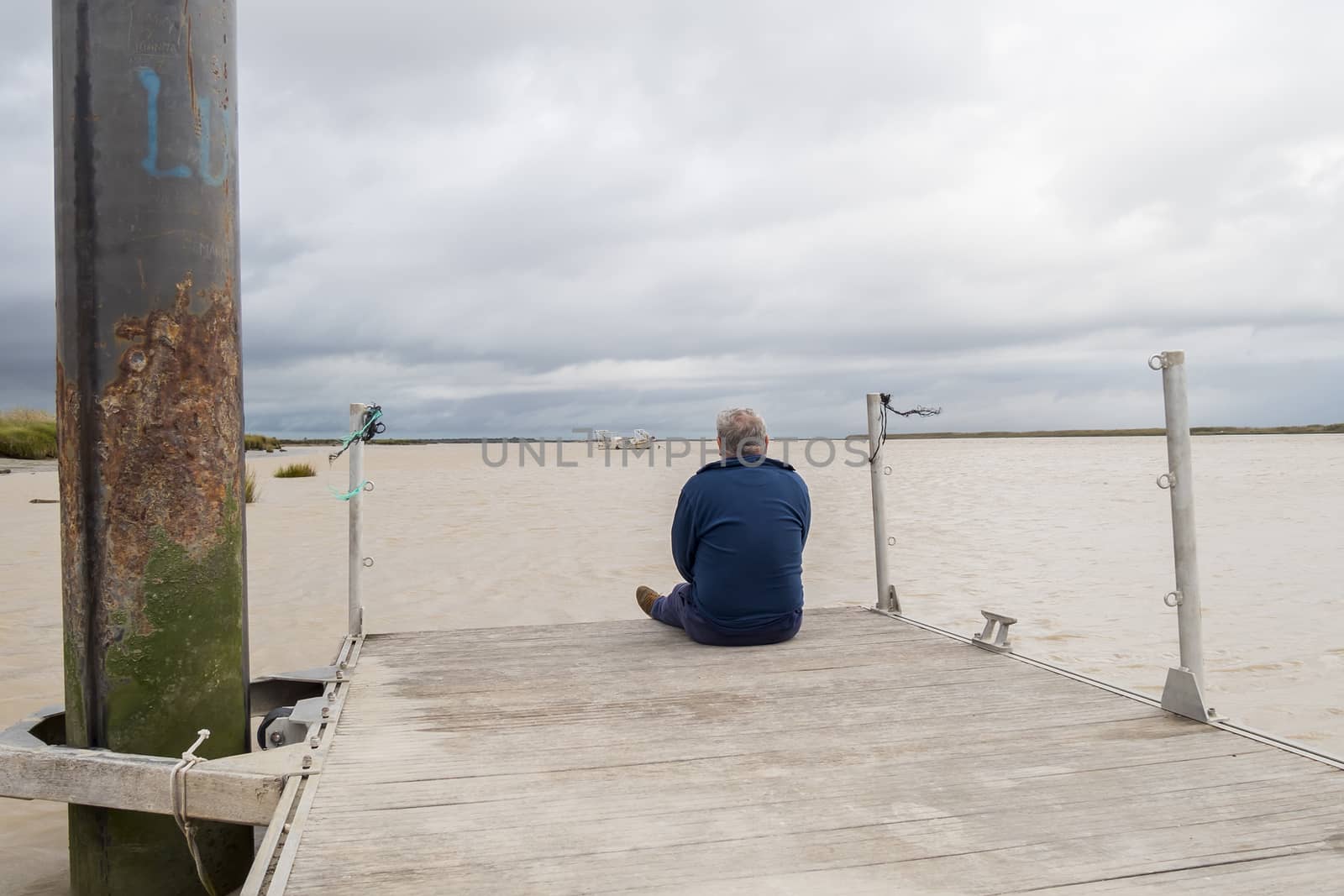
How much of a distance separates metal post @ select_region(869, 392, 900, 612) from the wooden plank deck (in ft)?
4.74

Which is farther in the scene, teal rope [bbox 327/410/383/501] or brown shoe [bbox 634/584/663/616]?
brown shoe [bbox 634/584/663/616]

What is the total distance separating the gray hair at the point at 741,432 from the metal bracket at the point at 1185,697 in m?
2.08

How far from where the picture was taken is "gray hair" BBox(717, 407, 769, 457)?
15.1ft

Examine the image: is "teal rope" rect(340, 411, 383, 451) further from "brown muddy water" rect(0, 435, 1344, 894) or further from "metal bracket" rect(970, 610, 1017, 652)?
"metal bracket" rect(970, 610, 1017, 652)

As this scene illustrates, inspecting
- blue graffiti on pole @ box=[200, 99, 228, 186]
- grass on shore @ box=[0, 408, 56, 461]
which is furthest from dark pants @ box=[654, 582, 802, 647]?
grass on shore @ box=[0, 408, 56, 461]

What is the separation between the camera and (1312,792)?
8.53ft

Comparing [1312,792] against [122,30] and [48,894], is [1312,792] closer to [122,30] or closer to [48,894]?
[48,894]

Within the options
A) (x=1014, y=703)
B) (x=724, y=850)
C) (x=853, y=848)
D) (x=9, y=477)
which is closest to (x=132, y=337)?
(x=724, y=850)

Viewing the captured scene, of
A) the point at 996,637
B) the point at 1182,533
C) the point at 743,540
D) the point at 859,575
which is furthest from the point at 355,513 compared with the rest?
the point at 859,575

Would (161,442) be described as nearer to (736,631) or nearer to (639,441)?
(736,631)

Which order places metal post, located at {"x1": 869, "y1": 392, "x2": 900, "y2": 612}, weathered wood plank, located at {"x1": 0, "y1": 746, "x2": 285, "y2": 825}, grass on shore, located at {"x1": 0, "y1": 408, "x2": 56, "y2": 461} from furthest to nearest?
grass on shore, located at {"x1": 0, "y1": 408, "x2": 56, "y2": 461}
metal post, located at {"x1": 869, "y1": 392, "x2": 900, "y2": 612}
weathered wood plank, located at {"x1": 0, "y1": 746, "x2": 285, "y2": 825}

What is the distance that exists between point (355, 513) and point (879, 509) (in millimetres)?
3073

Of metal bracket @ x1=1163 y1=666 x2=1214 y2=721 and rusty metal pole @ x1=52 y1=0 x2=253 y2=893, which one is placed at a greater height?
rusty metal pole @ x1=52 y1=0 x2=253 y2=893

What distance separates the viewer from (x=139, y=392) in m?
2.90
